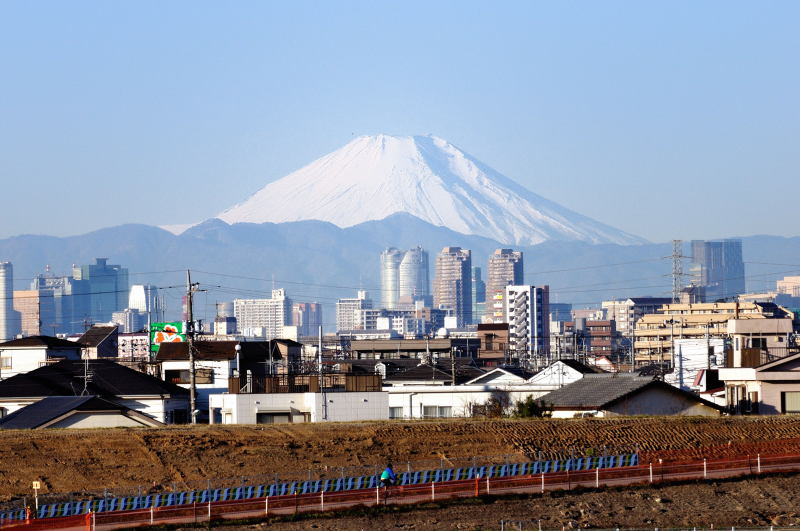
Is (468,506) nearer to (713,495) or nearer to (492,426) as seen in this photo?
(713,495)

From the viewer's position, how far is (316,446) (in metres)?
41.8

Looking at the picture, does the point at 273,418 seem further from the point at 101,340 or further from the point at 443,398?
the point at 101,340

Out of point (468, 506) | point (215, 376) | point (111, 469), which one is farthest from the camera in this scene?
point (215, 376)

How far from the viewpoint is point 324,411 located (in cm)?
5566

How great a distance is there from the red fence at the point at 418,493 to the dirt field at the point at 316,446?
2.51m

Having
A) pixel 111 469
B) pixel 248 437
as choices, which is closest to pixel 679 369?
pixel 248 437

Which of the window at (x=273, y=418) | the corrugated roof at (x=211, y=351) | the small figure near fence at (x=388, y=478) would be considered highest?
the corrugated roof at (x=211, y=351)

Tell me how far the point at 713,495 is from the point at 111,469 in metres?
15.8

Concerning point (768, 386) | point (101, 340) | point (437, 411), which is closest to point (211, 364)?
point (437, 411)

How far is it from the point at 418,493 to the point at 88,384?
2972cm

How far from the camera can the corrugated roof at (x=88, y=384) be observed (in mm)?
60188

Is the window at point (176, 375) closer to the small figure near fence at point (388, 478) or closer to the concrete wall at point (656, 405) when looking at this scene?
the concrete wall at point (656, 405)

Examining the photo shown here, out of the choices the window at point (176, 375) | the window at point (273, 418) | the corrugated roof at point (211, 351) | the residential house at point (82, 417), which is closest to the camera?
the residential house at point (82, 417)

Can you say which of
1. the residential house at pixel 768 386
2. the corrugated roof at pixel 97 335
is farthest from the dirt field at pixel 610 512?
the corrugated roof at pixel 97 335
